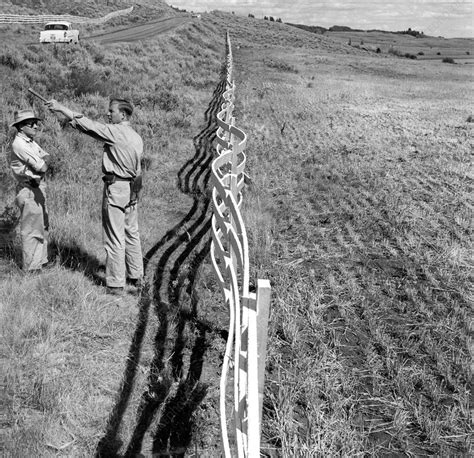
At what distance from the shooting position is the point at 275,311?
16.9 feet

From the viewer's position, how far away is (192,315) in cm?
520

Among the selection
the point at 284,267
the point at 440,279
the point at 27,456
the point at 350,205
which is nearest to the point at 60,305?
the point at 27,456

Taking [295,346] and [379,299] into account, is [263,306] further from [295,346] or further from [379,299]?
[379,299]

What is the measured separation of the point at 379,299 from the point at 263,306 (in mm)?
3317

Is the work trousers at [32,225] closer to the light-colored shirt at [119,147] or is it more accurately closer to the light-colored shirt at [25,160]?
the light-colored shirt at [25,160]

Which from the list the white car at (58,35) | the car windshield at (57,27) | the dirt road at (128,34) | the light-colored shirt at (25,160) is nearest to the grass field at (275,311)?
the light-colored shirt at (25,160)

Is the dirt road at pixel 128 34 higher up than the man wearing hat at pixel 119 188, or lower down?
higher up

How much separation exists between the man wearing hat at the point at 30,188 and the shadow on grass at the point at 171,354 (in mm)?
1232

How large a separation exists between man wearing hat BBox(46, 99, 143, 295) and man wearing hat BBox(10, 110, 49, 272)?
0.71 meters

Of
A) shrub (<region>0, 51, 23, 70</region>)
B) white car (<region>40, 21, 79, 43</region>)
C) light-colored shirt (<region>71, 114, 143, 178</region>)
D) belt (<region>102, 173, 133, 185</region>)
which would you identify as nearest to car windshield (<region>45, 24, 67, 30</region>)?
white car (<region>40, 21, 79, 43</region>)

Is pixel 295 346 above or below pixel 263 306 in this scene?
below

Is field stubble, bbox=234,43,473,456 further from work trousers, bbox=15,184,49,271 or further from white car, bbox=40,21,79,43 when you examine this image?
white car, bbox=40,21,79,43

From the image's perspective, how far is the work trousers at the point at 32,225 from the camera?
5441 mm

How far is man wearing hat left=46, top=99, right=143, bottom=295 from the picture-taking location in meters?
5.17
